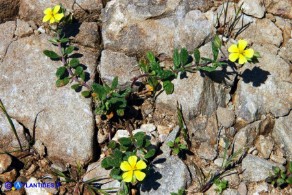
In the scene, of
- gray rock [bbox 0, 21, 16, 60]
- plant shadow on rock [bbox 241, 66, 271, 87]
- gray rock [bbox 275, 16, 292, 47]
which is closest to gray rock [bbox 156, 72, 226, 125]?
plant shadow on rock [bbox 241, 66, 271, 87]

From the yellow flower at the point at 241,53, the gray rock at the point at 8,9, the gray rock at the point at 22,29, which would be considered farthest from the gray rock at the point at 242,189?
the gray rock at the point at 8,9

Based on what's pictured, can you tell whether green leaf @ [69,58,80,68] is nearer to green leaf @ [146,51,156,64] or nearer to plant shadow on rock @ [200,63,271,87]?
green leaf @ [146,51,156,64]

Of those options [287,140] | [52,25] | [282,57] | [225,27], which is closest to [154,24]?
[225,27]

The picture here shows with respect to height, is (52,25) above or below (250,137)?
above

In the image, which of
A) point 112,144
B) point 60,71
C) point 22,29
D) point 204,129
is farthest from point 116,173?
point 22,29

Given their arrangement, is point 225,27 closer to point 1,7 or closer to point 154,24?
point 154,24

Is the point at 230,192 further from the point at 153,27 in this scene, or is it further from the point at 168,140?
the point at 153,27
